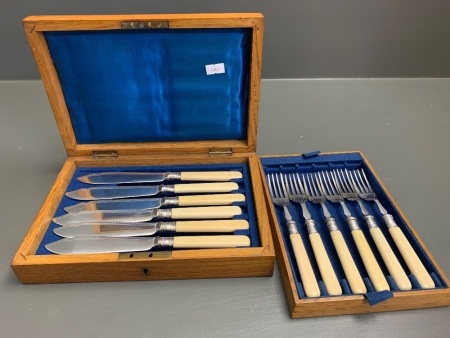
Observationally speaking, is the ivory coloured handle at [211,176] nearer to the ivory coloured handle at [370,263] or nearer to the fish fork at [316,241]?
the fish fork at [316,241]

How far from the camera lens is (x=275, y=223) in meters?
0.67

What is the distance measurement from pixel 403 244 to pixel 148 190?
1.65 ft

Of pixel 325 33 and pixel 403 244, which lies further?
pixel 325 33

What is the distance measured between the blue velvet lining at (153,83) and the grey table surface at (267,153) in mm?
Result: 202

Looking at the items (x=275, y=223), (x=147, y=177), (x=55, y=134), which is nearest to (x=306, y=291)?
(x=275, y=223)

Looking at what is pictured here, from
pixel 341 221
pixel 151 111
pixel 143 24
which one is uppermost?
pixel 143 24

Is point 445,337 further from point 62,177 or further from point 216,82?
point 62,177

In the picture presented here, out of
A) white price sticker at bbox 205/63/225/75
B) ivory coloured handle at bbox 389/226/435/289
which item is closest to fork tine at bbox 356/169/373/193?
ivory coloured handle at bbox 389/226/435/289

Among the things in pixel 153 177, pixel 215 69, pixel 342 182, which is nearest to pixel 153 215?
pixel 153 177

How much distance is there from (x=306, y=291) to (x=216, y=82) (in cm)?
45

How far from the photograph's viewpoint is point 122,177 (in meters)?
0.79

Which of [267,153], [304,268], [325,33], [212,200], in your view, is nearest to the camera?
[304,268]

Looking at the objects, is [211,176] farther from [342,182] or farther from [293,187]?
[342,182]

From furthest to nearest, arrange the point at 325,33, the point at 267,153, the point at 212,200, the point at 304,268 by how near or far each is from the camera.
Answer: the point at 325,33, the point at 267,153, the point at 212,200, the point at 304,268
